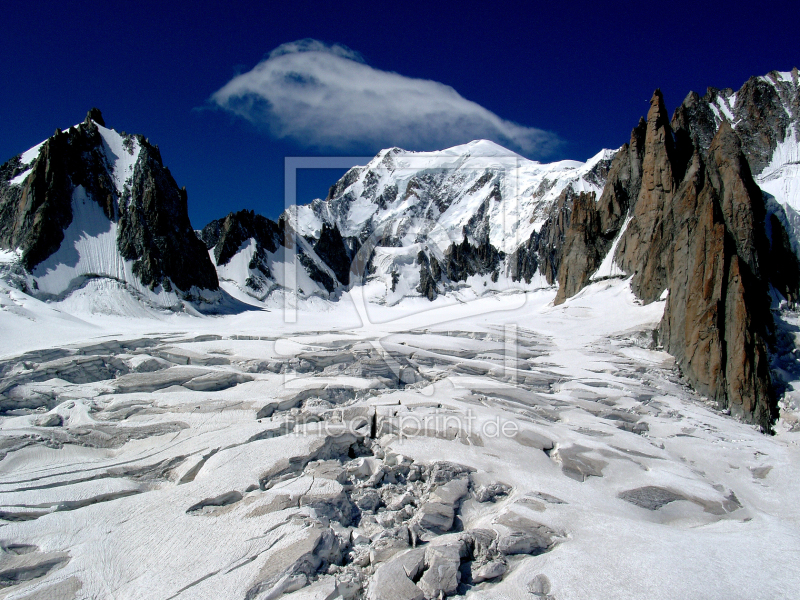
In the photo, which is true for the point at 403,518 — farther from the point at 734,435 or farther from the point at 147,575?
the point at 734,435

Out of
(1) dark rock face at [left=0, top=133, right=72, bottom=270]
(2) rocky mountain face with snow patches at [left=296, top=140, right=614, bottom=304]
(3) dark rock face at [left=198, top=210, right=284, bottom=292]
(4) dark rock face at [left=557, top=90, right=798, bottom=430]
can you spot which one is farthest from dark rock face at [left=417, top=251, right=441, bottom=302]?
(1) dark rock face at [left=0, top=133, right=72, bottom=270]

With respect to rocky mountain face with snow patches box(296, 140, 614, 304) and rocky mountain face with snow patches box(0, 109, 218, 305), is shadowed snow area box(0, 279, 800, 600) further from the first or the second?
rocky mountain face with snow patches box(296, 140, 614, 304)

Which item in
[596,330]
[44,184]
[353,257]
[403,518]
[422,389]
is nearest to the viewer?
[403,518]

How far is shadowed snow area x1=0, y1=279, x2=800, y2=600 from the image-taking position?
546cm

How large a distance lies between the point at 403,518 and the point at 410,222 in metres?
125

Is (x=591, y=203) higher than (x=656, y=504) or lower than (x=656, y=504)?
higher

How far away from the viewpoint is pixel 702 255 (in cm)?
1875

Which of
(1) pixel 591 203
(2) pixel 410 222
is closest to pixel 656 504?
(1) pixel 591 203

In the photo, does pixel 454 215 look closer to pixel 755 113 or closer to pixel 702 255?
pixel 755 113

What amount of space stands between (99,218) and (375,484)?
4151cm

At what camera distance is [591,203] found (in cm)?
4509

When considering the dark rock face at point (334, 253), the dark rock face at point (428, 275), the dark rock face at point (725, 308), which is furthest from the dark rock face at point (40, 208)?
the dark rock face at point (428, 275)

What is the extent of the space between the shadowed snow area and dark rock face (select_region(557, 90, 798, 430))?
1.98 m

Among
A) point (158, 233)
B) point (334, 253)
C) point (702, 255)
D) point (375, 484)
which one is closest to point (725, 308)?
point (702, 255)
